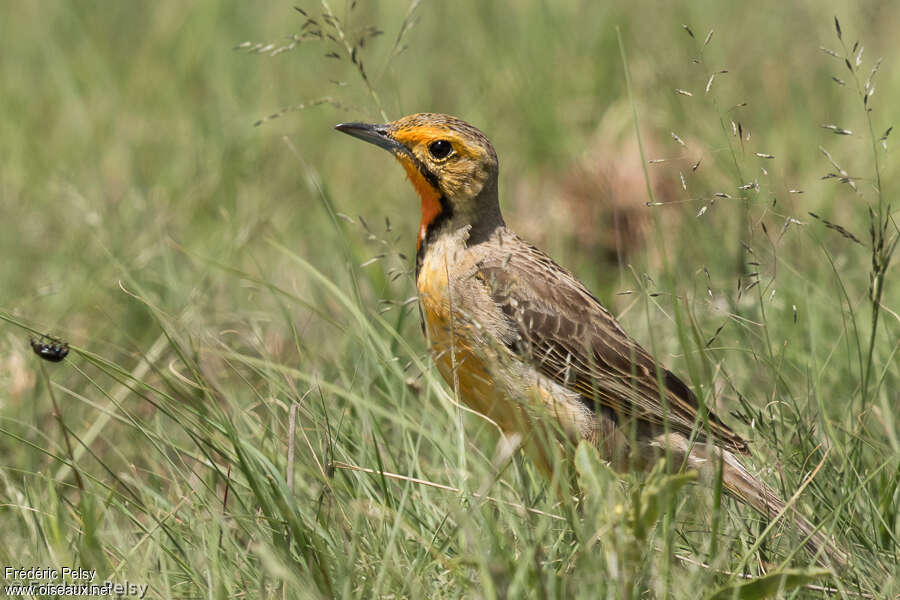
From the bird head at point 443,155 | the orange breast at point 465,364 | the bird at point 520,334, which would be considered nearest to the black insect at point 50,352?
the orange breast at point 465,364

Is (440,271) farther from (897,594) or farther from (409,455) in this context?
(897,594)

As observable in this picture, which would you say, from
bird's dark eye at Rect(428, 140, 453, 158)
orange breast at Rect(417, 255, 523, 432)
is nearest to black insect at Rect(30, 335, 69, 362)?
orange breast at Rect(417, 255, 523, 432)

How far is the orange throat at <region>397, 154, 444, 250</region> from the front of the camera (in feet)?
17.0

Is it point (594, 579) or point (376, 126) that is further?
point (376, 126)

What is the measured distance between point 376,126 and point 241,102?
342 cm

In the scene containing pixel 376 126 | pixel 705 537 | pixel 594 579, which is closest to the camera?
pixel 594 579

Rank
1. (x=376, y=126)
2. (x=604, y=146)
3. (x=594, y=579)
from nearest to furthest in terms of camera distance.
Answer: (x=594, y=579), (x=376, y=126), (x=604, y=146)

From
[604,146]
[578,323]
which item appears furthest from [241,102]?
[578,323]

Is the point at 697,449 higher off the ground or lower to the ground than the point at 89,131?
lower

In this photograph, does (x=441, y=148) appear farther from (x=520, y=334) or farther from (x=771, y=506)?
(x=771, y=506)

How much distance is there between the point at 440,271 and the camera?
496cm

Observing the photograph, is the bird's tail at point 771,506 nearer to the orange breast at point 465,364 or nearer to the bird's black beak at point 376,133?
the orange breast at point 465,364

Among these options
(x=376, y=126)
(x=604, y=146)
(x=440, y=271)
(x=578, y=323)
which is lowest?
(x=604, y=146)

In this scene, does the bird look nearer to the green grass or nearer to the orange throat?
the orange throat
